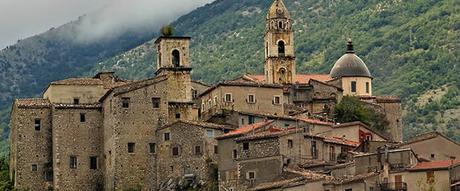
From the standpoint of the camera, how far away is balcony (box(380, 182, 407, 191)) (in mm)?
98562

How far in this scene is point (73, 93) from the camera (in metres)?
115

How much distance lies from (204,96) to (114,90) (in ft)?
41.9

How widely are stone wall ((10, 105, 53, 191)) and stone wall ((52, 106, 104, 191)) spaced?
4.40 ft

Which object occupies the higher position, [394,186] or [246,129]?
[246,129]

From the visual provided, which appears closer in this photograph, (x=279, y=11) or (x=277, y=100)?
(x=277, y=100)

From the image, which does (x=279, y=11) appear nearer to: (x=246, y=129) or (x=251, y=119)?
(x=251, y=119)

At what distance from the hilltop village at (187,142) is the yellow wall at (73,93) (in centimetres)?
7

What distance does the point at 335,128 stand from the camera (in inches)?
4626

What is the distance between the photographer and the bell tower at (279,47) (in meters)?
140

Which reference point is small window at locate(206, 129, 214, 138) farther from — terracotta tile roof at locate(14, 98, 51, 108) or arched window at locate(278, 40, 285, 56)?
arched window at locate(278, 40, 285, 56)

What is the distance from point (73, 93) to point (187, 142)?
10.2m

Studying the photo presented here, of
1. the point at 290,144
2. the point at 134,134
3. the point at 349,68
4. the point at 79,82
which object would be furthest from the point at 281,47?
the point at 290,144

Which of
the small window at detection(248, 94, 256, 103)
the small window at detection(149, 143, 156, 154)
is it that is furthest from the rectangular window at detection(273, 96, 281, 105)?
the small window at detection(149, 143, 156, 154)

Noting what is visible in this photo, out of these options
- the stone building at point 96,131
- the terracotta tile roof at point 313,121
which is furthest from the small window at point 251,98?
the stone building at point 96,131
